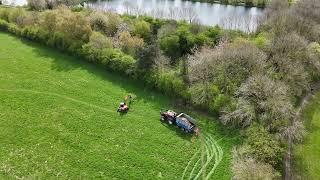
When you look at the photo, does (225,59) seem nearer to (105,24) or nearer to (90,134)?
(90,134)

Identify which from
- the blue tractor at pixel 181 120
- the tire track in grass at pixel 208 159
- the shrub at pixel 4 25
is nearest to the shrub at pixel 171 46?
the blue tractor at pixel 181 120

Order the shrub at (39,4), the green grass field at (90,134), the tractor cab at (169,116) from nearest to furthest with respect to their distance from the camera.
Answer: the green grass field at (90,134), the tractor cab at (169,116), the shrub at (39,4)

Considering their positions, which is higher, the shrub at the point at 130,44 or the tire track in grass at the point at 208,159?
the shrub at the point at 130,44

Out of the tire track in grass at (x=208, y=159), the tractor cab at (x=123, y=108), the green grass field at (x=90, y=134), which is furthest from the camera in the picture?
the tractor cab at (x=123, y=108)

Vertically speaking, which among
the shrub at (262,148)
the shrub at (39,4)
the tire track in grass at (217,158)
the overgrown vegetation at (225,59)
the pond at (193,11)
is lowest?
the tire track in grass at (217,158)

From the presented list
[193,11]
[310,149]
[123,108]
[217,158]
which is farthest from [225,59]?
[193,11]

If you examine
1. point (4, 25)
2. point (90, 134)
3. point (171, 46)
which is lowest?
point (90, 134)

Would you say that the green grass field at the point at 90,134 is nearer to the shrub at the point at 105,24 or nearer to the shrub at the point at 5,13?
the shrub at the point at 105,24
